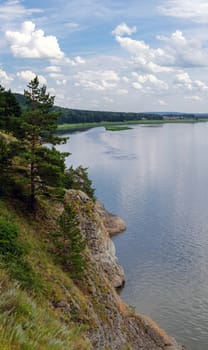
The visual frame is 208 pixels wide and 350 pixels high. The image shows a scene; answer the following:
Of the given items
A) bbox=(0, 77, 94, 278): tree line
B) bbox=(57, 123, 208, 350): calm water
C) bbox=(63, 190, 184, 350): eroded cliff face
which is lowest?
bbox=(57, 123, 208, 350): calm water

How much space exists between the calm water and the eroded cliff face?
460 centimetres

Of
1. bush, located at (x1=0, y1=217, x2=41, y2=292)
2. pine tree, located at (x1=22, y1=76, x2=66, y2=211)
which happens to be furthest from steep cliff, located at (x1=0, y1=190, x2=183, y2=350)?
pine tree, located at (x1=22, y1=76, x2=66, y2=211)

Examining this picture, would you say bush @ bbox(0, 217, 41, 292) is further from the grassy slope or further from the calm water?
the calm water

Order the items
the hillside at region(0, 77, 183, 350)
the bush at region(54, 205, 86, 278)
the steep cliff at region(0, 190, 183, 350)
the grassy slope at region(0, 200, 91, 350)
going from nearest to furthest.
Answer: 1. the grassy slope at region(0, 200, 91, 350)
2. the steep cliff at region(0, 190, 183, 350)
3. the hillside at region(0, 77, 183, 350)
4. the bush at region(54, 205, 86, 278)

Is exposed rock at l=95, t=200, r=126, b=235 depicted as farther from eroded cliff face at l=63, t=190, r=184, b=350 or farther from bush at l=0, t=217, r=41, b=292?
bush at l=0, t=217, r=41, b=292

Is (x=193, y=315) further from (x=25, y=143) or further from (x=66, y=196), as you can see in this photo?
(x=25, y=143)

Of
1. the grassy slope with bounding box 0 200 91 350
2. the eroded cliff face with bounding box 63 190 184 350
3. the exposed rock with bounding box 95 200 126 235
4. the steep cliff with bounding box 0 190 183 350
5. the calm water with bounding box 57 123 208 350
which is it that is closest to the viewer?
the grassy slope with bounding box 0 200 91 350

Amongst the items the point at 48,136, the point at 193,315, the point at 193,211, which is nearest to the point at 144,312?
the point at 193,315

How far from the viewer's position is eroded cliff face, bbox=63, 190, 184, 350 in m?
18.3

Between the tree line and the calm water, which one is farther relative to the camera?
the calm water

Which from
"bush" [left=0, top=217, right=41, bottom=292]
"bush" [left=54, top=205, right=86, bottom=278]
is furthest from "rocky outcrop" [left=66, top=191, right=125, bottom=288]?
"bush" [left=0, top=217, right=41, bottom=292]

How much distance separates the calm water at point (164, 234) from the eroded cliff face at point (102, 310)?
4.60 meters

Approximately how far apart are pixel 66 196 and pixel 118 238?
840 inches

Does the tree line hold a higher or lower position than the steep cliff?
higher
